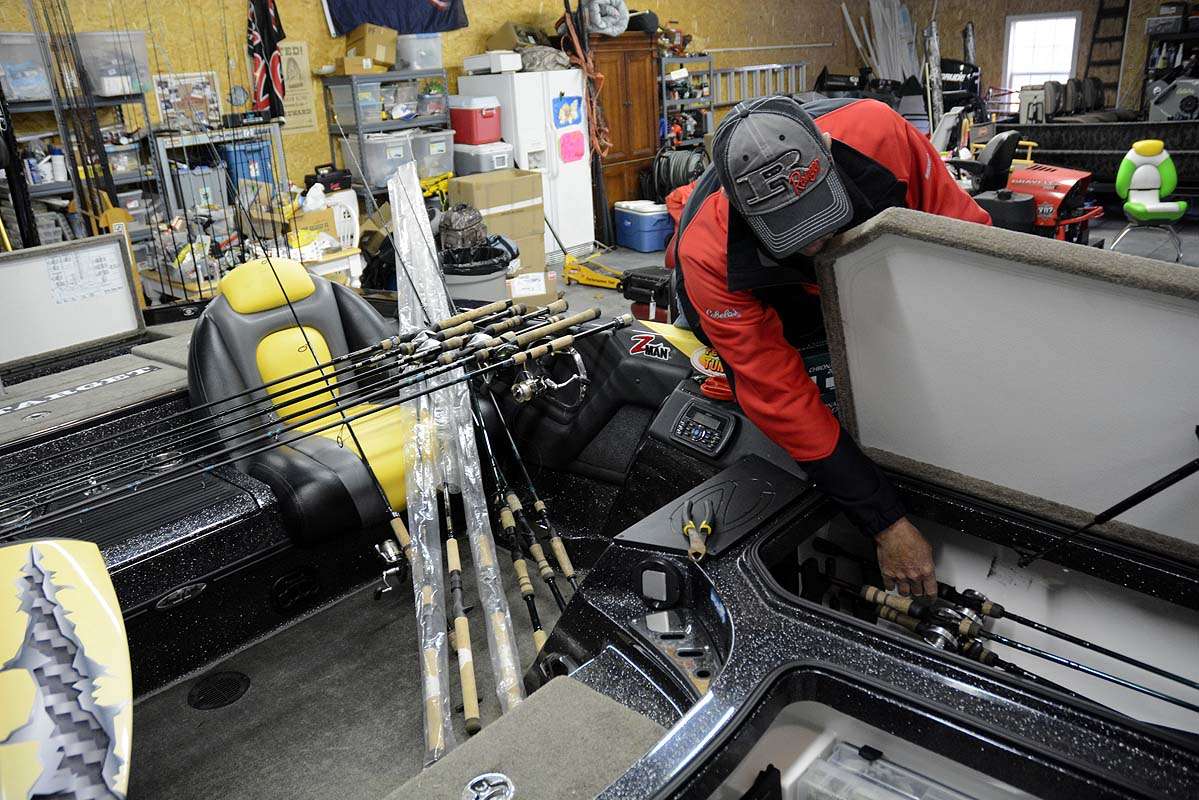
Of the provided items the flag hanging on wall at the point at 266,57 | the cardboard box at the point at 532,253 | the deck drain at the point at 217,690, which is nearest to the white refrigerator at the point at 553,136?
the cardboard box at the point at 532,253

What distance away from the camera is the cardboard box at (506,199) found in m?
6.70

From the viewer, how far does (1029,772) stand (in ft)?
3.63

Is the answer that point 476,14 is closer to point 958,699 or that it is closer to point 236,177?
point 236,177

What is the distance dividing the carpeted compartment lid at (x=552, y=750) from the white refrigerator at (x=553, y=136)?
6.51 metres

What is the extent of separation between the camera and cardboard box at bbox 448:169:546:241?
6703 mm

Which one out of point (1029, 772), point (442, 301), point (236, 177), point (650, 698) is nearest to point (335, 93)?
point (236, 177)

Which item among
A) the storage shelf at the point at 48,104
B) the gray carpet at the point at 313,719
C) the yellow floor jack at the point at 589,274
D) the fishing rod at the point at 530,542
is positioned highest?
the storage shelf at the point at 48,104

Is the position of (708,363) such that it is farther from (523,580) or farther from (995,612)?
(995,612)

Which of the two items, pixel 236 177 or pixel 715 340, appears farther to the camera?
pixel 236 177

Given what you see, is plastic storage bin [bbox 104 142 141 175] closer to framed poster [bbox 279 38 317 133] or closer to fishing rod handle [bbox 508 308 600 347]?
framed poster [bbox 279 38 317 133]

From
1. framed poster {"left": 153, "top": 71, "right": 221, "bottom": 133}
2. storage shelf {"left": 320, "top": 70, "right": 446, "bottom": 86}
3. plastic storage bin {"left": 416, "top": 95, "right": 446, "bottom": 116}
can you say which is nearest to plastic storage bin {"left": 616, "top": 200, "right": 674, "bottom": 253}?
plastic storage bin {"left": 416, "top": 95, "right": 446, "bottom": 116}

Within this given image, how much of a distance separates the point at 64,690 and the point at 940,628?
1455 millimetres

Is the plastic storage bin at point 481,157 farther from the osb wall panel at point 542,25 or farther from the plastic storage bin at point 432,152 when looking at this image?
the osb wall panel at point 542,25

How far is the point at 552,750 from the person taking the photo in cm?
132
